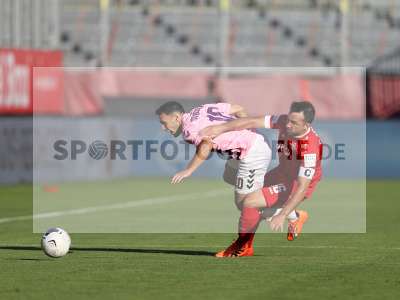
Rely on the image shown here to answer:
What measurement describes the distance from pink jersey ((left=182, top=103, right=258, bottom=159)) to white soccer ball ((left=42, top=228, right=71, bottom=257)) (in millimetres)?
1668

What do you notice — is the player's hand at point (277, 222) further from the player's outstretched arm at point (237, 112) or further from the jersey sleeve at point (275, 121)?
the player's outstretched arm at point (237, 112)

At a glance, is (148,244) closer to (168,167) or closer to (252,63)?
(168,167)

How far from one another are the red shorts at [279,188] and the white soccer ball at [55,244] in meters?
2.23

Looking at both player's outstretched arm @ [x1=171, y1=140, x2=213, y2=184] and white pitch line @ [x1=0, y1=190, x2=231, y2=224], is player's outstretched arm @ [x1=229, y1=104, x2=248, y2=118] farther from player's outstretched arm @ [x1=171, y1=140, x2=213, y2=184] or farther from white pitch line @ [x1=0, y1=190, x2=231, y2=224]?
white pitch line @ [x1=0, y1=190, x2=231, y2=224]

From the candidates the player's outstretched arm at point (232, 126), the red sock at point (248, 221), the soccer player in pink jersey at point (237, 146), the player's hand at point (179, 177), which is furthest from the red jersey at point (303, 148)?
the player's hand at point (179, 177)

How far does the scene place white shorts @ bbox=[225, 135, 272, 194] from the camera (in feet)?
43.8

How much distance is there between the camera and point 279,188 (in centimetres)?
1351

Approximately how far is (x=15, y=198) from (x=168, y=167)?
24.9 ft

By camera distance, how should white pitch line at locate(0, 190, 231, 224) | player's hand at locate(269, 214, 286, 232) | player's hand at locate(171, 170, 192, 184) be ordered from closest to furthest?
player's hand at locate(171, 170, 192, 184)
player's hand at locate(269, 214, 286, 232)
white pitch line at locate(0, 190, 231, 224)

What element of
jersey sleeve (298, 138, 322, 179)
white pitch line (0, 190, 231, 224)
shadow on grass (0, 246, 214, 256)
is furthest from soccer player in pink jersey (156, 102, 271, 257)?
white pitch line (0, 190, 231, 224)

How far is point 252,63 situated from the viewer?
3781cm

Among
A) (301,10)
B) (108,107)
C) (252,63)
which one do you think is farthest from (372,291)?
(301,10)

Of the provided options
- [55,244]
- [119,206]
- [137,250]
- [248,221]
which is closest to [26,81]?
[119,206]

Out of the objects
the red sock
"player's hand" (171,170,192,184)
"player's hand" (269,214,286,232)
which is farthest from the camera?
the red sock
